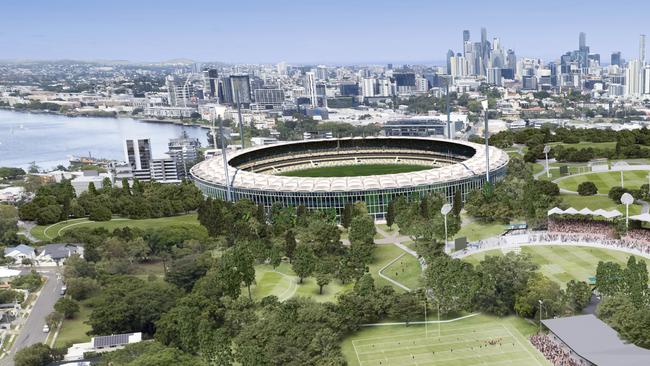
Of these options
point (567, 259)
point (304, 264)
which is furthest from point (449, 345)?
point (567, 259)

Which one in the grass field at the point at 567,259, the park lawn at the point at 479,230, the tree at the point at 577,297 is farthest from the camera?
the park lawn at the point at 479,230

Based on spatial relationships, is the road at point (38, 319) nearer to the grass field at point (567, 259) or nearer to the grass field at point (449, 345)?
the grass field at point (449, 345)

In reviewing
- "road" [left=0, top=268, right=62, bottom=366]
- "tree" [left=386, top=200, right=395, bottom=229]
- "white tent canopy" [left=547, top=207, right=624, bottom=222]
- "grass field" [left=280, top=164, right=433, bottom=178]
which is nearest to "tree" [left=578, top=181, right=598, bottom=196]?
"white tent canopy" [left=547, top=207, right=624, bottom=222]

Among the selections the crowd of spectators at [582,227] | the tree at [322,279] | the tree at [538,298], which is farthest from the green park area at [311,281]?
the crowd of spectators at [582,227]

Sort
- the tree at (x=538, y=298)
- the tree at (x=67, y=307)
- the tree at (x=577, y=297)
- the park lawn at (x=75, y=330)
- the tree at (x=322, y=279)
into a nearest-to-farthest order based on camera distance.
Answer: the tree at (x=577, y=297)
the tree at (x=538, y=298)
the park lawn at (x=75, y=330)
the tree at (x=67, y=307)
the tree at (x=322, y=279)

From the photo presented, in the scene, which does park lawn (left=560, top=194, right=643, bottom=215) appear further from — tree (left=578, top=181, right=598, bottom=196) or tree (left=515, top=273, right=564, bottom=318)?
tree (left=515, top=273, right=564, bottom=318)

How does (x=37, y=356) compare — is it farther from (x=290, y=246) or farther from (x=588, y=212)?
(x=588, y=212)

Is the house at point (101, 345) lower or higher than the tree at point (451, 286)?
lower

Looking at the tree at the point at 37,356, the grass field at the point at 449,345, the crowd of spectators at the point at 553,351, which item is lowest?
the grass field at the point at 449,345
